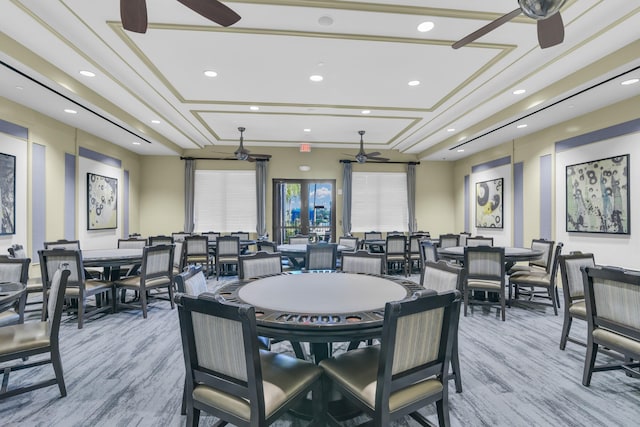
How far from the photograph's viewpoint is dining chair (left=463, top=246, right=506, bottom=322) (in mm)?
3852

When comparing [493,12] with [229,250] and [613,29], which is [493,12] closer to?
[613,29]

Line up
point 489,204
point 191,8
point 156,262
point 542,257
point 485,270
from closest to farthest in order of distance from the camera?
point 191,8
point 485,270
point 156,262
point 542,257
point 489,204

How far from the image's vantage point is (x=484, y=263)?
13.0 feet

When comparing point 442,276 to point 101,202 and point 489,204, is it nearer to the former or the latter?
point 489,204

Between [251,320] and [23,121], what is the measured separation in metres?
5.73

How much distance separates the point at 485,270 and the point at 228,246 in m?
4.48

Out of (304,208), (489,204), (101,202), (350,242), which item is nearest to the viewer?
(350,242)

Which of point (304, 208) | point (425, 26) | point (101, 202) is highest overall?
point (425, 26)

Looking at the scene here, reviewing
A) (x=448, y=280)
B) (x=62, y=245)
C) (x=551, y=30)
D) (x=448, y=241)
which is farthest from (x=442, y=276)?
(x=62, y=245)

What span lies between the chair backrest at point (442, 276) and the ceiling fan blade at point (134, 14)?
2.74 metres

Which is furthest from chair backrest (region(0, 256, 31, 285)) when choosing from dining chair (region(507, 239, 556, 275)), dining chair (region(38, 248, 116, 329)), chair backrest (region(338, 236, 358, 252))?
dining chair (region(507, 239, 556, 275))

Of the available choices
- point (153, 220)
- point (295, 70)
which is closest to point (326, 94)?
point (295, 70)

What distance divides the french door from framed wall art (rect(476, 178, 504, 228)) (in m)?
3.71

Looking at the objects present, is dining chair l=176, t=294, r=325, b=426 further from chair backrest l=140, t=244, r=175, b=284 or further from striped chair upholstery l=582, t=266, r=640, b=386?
chair backrest l=140, t=244, r=175, b=284
